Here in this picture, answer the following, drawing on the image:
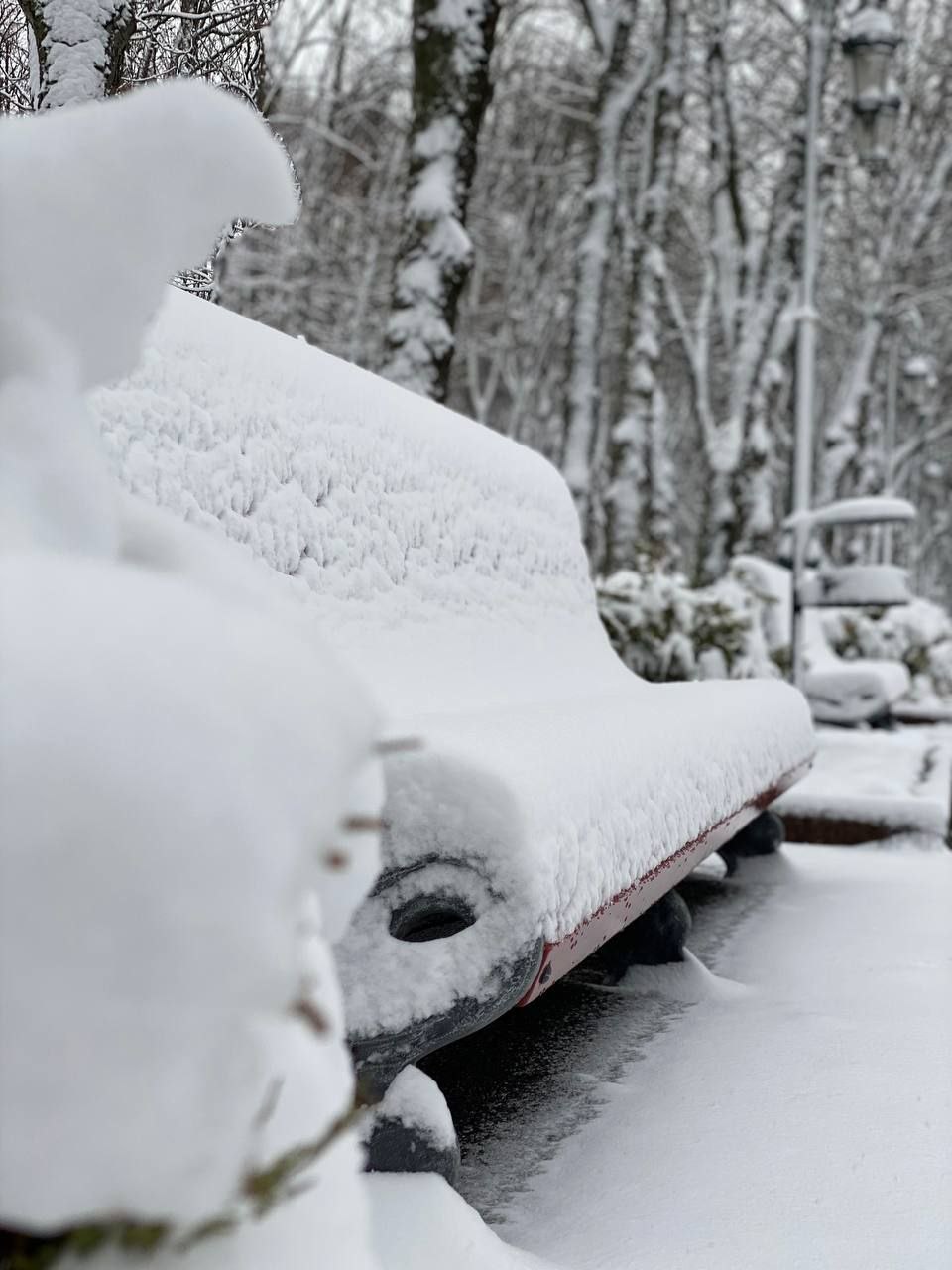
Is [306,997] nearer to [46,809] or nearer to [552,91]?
[46,809]

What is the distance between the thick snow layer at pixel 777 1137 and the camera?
1500 millimetres

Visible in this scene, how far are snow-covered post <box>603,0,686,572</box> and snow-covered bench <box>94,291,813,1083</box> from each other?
749 centimetres

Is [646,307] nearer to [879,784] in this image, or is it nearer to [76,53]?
[879,784]

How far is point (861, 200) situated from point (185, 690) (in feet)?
74.0

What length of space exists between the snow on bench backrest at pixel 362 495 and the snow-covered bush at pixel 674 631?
9.56 ft

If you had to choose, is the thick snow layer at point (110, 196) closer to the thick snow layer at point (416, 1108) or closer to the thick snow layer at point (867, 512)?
the thick snow layer at point (416, 1108)

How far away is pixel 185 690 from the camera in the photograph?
0.58 meters

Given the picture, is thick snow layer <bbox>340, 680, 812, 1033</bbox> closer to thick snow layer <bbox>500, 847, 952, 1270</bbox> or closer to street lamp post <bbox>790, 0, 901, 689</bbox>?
thick snow layer <bbox>500, 847, 952, 1270</bbox>

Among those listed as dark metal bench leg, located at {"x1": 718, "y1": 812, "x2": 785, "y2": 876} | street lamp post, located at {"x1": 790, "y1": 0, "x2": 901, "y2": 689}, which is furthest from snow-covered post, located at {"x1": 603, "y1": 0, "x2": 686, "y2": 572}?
dark metal bench leg, located at {"x1": 718, "y1": 812, "x2": 785, "y2": 876}

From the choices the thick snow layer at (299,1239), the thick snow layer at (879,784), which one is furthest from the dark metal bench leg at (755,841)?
the thick snow layer at (299,1239)

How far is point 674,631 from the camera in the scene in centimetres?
626

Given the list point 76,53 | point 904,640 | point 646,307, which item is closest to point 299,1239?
point 76,53

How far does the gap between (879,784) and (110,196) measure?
16.6ft

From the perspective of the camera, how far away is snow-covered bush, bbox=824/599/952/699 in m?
12.1
